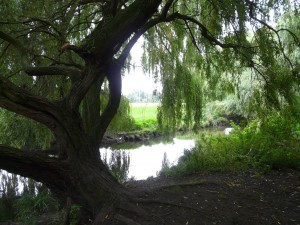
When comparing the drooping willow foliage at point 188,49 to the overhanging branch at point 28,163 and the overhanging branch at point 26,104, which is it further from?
the overhanging branch at point 28,163

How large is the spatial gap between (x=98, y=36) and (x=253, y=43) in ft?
7.48

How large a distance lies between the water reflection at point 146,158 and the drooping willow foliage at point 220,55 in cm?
237

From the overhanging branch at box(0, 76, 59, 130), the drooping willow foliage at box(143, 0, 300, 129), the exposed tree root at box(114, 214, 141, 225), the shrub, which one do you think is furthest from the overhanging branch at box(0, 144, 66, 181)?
the shrub

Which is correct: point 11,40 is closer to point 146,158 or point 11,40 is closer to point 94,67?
point 94,67

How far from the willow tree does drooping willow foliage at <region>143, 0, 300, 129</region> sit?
18 millimetres

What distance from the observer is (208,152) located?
5.63 m

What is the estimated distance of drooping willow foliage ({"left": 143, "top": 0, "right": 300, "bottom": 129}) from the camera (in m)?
3.80

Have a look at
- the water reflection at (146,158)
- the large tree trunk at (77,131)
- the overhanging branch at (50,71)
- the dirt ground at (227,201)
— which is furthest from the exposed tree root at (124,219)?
the water reflection at (146,158)

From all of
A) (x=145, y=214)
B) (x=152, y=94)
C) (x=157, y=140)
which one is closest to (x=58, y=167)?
(x=145, y=214)

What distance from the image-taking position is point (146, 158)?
424 inches

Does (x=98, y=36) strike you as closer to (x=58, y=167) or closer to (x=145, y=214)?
(x=58, y=167)

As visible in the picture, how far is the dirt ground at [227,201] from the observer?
313 cm

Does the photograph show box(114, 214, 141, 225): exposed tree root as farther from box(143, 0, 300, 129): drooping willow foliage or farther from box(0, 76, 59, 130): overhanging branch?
box(143, 0, 300, 129): drooping willow foliage

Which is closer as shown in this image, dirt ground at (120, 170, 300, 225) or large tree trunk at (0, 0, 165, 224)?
large tree trunk at (0, 0, 165, 224)
